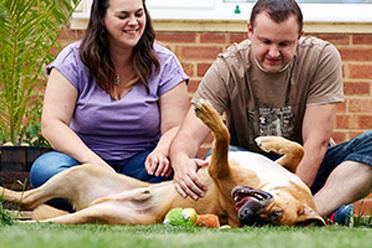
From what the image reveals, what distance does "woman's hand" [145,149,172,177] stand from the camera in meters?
4.89

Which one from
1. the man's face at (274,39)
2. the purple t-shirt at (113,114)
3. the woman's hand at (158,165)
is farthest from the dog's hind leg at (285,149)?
the purple t-shirt at (113,114)

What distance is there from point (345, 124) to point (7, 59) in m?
2.24

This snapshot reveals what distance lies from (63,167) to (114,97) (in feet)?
1.46

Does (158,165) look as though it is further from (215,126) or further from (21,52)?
(21,52)

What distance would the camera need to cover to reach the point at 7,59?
19.1ft

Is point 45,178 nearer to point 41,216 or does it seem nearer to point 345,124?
point 41,216

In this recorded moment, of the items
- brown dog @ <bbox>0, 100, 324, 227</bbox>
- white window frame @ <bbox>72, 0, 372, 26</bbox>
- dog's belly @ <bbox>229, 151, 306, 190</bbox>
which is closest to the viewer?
brown dog @ <bbox>0, 100, 324, 227</bbox>

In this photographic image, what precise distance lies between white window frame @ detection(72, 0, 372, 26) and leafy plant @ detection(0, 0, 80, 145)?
0.64 m

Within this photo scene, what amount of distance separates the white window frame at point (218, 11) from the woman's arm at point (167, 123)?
4.46 ft

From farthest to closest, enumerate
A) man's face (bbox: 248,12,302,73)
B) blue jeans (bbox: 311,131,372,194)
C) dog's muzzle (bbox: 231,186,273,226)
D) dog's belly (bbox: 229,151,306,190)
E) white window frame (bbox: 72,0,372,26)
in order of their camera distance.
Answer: white window frame (bbox: 72,0,372,26) → blue jeans (bbox: 311,131,372,194) → man's face (bbox: 248,12,302,73) → dog's belly (bbox: 229,151,306,190) → dog's muzzle (bbox: 231,186,273,226)

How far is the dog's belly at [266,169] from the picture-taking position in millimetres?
4484

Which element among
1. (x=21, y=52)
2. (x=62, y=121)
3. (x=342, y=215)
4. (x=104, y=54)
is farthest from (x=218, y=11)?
(x=342, y=215)

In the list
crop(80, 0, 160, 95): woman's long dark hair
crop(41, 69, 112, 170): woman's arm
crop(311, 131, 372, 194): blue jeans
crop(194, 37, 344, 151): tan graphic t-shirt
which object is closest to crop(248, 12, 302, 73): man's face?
crop(194, 37, 344, 151): tan graphic t-shirt

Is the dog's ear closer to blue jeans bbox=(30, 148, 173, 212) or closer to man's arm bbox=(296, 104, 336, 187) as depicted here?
man's arm bbox=(296, 104, 336, 187)
